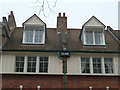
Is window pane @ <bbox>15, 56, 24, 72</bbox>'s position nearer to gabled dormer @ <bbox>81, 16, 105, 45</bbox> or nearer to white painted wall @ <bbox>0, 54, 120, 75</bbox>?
white painted wall @ <bbox>0, 54, 120, 75</bbox>

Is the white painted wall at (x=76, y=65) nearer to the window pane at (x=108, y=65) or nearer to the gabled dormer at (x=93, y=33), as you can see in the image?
the window pane at (x=108, y=65)

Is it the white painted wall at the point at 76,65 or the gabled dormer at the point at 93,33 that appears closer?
the white painted wall at the point at 76,65

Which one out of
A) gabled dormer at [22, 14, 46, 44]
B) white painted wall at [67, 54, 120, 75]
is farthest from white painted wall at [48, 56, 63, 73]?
gabled dormer at [22, 14, 46, 44]

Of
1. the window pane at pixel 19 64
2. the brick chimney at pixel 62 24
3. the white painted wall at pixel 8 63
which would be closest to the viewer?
the white painted wall at pixel 8 63

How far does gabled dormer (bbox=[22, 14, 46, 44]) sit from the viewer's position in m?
17.3

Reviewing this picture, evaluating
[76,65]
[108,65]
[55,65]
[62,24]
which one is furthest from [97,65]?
[62,24]

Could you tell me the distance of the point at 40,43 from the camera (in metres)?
17.0

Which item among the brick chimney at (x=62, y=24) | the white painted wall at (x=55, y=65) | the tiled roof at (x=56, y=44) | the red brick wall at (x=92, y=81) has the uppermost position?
the brick chimney at (x=62, y=24)

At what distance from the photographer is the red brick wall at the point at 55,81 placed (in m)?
15.0

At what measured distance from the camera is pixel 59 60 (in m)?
15.9

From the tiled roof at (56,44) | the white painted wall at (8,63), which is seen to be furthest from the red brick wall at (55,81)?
the tiled roof at (56,44)

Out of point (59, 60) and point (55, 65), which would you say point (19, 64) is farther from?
point (59, 60)

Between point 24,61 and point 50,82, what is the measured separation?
2707 millimetres

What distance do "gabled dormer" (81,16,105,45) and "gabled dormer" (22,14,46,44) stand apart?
3691mm
